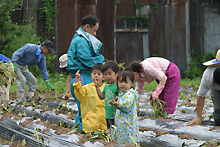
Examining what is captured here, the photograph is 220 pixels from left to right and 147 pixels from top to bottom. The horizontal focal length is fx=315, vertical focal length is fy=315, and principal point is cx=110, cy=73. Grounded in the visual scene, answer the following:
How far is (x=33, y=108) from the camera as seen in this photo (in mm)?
5414

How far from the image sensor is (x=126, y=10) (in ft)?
36.9

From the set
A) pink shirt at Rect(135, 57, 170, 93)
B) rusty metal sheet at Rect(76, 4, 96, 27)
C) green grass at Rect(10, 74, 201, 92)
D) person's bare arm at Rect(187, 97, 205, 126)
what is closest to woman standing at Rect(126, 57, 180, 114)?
pink shirt at Rect(135, 57, 170, 93)

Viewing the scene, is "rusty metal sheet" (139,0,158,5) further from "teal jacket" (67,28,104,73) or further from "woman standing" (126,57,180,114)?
"teal jacket" (67,28,104,73)

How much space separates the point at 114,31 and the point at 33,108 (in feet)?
20.6

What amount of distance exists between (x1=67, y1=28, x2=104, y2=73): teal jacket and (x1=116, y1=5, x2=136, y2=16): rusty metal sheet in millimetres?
7376

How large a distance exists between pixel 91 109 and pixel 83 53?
0.68 metres

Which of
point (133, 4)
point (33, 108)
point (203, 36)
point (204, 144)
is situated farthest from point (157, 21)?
point (204, 144)

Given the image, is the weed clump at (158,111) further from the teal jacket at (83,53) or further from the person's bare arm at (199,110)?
the teal jacket at (83,53)

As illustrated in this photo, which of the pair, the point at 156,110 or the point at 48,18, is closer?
the point at 156,110

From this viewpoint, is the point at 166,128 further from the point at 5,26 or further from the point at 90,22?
the point at 5,26

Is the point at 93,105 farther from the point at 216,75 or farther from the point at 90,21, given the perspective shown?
the point at 216,75

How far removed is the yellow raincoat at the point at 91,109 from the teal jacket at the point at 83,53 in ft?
0.93

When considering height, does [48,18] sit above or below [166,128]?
above

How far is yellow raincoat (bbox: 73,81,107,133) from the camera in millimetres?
3676
